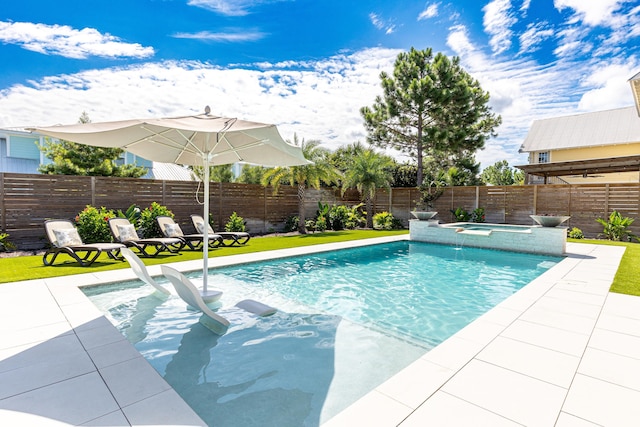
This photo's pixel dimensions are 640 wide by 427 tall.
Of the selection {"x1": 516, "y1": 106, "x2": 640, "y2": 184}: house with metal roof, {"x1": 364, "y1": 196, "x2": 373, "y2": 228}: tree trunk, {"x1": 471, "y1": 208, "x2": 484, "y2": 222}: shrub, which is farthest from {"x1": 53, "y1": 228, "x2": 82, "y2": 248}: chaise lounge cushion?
{"x1": 516, "y1": 106, "x2": 640, "y2": 184}: house with metal roof

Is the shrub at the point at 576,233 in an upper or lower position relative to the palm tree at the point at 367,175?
lower

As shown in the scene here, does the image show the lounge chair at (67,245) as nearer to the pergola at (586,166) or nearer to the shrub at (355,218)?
the shrub at (355,218)

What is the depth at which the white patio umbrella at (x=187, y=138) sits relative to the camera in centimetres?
392

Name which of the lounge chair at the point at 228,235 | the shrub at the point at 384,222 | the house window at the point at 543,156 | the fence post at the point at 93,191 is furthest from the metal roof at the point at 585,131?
the fence post at the point at 93,191

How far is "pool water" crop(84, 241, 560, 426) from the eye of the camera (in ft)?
9.76

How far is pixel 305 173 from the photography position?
16.2 metres

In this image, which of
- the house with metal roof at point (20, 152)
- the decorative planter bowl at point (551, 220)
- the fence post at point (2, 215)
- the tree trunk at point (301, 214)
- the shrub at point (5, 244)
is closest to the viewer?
the shrub at point (5, 244)

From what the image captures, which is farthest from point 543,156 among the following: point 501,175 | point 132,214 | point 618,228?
point 132,214

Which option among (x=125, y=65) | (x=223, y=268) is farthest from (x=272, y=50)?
(x=223, y=268)

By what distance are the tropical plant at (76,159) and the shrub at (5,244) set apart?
11.1 m

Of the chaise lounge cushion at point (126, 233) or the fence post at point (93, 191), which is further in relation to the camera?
the fence post at point (93, 191)

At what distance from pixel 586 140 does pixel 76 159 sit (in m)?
37.8

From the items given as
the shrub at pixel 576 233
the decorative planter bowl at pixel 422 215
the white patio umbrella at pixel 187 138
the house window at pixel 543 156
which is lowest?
the shrub at pixel 576 233

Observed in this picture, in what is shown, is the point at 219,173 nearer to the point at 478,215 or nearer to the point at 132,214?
the point at 132,214
